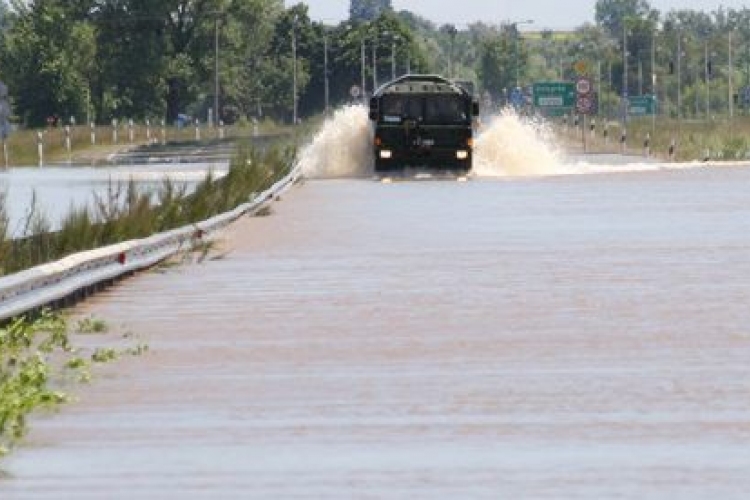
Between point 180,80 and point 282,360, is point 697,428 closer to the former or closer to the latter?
point 282,360

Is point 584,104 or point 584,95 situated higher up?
point 584,95

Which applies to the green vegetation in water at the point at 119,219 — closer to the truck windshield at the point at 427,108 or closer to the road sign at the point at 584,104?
the truck windshield at the point at 427,108

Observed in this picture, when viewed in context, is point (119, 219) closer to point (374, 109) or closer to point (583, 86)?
point (374, 109)

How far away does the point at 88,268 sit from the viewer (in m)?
24.0

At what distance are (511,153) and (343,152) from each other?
4.61 meters

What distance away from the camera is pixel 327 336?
19516 millimetres

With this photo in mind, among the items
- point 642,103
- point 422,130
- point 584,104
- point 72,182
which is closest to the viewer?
point 72,182

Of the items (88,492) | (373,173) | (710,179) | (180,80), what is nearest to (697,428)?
(88,492)

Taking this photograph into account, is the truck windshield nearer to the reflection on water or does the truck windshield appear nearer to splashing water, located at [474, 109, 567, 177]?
→ the reflection on water

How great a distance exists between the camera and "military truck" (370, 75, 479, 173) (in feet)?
218

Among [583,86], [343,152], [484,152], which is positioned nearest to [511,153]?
[484,152]

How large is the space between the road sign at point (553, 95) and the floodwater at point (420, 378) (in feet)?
388

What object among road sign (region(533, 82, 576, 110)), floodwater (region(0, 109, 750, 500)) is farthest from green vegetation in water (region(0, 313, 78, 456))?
road sign (region(533, 82, 576, 110))

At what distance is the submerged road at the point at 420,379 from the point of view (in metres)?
11.6
